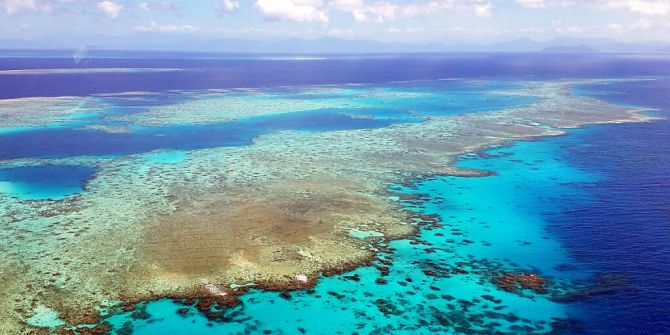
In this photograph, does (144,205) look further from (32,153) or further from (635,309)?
(635,309)

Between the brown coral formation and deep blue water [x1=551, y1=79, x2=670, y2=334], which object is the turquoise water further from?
deep blue water [x1=551, y1=79, x2=670, y2=334]

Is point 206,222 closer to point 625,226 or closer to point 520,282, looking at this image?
point 520,282

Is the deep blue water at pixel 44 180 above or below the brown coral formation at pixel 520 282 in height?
below

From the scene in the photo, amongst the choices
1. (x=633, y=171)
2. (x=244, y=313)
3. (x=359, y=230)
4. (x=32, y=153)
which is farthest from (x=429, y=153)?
(x=32, y=153)

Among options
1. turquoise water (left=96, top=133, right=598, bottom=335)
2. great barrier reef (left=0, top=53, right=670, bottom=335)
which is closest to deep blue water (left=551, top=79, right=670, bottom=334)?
great barrier reef (left=0, top=53, right=670, bottom=335)

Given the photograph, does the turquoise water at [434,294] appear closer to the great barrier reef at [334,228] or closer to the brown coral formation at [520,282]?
the great barrier reef at [334,228]

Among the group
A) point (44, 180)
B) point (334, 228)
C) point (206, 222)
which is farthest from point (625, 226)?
point (44, 180)

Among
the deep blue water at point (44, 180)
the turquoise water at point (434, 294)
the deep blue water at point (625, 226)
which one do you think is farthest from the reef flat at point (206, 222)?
the deep blue water at point (625, 226)
